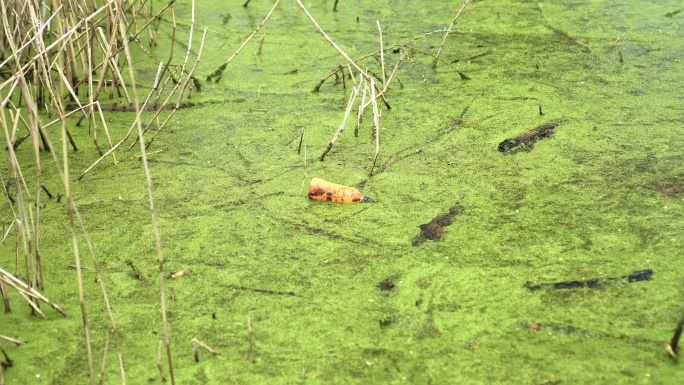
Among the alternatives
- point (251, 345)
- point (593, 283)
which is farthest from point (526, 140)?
point (251, 345)

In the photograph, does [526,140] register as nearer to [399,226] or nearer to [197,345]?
[399,226]

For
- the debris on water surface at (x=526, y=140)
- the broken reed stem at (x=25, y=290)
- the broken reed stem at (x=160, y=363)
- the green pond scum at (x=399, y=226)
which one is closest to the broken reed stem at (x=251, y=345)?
the green pond scum at (x=399, y=226)

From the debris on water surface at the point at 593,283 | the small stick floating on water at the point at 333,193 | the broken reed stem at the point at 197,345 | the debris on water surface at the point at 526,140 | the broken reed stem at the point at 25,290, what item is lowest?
the debris on water surface at the point at 526,140

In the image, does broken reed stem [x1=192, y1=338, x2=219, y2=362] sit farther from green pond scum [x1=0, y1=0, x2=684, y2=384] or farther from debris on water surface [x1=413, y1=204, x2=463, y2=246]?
debris on water surface [x1=413, y1=204, x2=463, y2=246]

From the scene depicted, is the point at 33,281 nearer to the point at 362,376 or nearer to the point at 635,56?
the point at 362,376

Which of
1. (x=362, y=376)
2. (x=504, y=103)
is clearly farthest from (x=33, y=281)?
(x=504, y=103)

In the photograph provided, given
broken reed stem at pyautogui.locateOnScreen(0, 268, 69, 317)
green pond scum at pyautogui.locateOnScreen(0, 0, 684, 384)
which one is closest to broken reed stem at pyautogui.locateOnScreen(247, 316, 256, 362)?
green pond scum at pyautogui.locateOnScreen(0, 0, 684, 384)

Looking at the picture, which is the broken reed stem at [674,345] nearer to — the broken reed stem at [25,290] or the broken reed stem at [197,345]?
the broken reed stem at [197,345]
